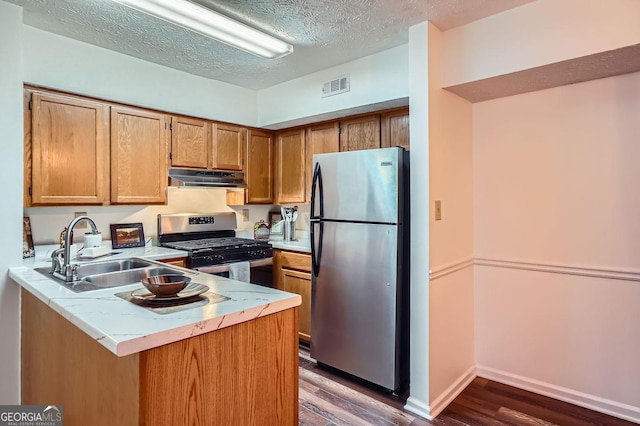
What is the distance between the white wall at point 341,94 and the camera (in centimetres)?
278

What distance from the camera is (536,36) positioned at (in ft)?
6.89

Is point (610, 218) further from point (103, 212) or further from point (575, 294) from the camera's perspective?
point (103, 212)

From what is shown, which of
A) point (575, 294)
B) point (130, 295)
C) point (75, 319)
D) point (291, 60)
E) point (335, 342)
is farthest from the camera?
point (291, 60)

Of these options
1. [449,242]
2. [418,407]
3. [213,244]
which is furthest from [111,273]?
[449,242]

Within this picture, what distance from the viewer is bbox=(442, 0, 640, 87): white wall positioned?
6.19 feet

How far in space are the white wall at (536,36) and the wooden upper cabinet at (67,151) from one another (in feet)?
8.26

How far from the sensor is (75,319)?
1.26 m

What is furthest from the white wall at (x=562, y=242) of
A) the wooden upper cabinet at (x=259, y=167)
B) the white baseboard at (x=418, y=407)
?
the wooden upper cabinet at (x=259, y=167)

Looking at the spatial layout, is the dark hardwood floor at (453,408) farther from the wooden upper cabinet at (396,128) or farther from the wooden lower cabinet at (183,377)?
the wooden upper cabinet at (396,128)

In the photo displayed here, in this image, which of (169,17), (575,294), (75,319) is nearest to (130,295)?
(75,319)

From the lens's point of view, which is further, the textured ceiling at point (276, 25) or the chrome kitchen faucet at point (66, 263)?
the textured ceiling at point (276, 25)

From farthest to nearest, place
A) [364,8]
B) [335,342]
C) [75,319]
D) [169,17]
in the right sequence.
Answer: [335,342]
[364,8]
[169,17]
[75,319]

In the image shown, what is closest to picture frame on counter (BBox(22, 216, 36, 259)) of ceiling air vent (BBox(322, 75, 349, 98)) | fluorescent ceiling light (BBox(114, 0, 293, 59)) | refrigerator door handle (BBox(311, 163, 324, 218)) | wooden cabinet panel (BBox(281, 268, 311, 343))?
fluorescent ceiling light (BBox(114, 0, 293, 59))

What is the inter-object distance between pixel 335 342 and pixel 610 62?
2.47 m
